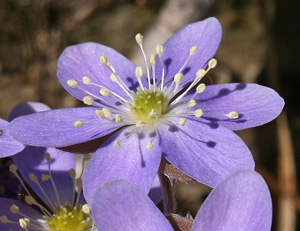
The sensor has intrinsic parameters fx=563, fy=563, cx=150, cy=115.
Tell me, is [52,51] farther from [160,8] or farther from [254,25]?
[254,25]

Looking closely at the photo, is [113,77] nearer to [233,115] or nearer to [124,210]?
[233,115]

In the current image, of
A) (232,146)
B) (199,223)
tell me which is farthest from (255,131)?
(199,223)

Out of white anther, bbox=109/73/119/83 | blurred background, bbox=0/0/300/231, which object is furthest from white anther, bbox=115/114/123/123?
blurred background, bbox=0/0/300/231

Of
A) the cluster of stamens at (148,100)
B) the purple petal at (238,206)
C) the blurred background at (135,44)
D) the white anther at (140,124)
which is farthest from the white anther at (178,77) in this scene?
the blurred background at (135,44)

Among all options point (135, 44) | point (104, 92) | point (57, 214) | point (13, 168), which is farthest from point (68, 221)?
point (135, 44)

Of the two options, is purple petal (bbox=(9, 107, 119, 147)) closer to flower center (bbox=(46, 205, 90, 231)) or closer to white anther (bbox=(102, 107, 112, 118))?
white anther (bbox=(102, 107, 112, 118))

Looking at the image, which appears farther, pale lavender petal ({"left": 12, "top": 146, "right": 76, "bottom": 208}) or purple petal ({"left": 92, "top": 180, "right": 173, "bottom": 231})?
pale lavender petal ({"left": 12, "top": 146, "right": 76, "bottom": 208})

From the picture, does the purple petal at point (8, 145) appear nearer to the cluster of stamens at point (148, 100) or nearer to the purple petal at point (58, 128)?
the purple petal at point (58, 128)
